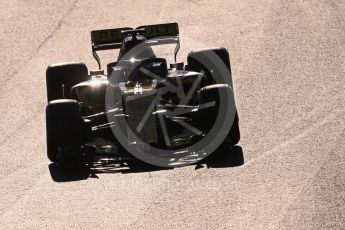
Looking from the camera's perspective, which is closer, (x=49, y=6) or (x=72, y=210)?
(x=72, y=210)

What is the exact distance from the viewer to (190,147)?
17.4 m

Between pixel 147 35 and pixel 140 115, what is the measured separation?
310cm

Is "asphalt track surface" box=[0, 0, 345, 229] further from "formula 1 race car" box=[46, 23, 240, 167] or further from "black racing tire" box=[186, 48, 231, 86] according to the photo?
"black racing tire" box=[186, 48, 231, 86]

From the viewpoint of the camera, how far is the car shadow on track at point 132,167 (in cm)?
1714

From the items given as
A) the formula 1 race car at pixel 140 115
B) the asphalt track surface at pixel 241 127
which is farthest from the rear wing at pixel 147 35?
the asphalt track surface at pixel 241 127

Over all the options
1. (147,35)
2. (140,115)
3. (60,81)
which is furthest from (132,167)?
(147,35)

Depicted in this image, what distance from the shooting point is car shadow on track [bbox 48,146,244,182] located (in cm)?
1714

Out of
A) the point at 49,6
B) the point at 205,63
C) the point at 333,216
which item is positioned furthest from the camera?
the point at 49,6

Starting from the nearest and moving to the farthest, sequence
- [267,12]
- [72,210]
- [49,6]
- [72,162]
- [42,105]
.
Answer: [72,210]
[72,162]
[42,105]
[267,12]
[49,6]


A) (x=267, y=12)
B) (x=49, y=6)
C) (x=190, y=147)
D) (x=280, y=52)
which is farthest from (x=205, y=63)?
(x=49, y=6)

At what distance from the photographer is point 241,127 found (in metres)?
18.9

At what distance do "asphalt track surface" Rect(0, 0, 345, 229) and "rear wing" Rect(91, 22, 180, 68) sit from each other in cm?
173

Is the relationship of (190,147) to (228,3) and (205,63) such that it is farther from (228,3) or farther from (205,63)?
(228,3)

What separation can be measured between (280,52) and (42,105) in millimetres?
4854
